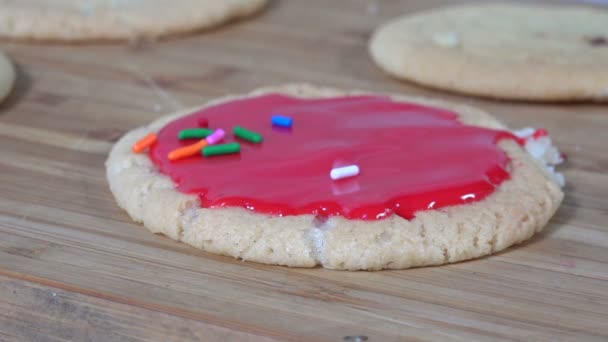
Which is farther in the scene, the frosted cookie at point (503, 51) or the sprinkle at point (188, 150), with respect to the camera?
the frosted cookie at point (503, 51)

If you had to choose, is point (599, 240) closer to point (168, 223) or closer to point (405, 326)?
point (405, 326)

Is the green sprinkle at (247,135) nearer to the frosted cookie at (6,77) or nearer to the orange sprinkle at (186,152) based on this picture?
the orange sprinkle at (186,152)

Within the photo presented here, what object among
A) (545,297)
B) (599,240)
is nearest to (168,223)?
(545,297)

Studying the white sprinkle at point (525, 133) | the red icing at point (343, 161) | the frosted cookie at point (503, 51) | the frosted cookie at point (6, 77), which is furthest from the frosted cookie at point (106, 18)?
the white sprinkle at point (525, 133)

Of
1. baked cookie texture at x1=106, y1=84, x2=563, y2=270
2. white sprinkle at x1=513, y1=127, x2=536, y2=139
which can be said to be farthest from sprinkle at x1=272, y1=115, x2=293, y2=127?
white sprinkle at x1=513, y1=127, x2=536, y2=139

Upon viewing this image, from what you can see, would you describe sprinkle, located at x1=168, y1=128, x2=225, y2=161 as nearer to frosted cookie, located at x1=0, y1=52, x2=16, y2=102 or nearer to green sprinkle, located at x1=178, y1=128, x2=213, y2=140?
green sprinkle, located at x1=178, y1=128, x2=213, y2=140

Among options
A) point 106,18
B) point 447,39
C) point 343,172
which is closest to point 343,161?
point 343,172
